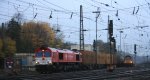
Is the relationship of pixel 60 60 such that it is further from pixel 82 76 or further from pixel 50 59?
pixel 82 76

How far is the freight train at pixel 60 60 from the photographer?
45.8m

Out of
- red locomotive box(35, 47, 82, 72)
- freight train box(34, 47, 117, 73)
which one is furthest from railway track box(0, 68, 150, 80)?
red locomotive box(35, 47, 82, 72)

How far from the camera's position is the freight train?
45.8 metres

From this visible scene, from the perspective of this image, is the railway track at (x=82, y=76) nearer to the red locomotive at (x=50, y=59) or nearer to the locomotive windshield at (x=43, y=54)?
the red locomotive at (x=50, y=59)

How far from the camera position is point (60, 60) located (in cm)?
4828

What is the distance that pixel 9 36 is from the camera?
8819 centimetres

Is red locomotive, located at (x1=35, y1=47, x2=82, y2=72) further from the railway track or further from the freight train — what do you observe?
the railway track

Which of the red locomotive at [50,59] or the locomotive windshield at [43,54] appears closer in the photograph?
the red locomotive at [50,59]

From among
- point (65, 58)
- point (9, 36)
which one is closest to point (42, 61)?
point (65, 58)

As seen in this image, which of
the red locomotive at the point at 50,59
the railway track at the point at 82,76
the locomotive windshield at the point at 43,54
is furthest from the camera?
the locomotive windshield at the point at 43,54

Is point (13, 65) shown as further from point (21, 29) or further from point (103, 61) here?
point (21, 29)

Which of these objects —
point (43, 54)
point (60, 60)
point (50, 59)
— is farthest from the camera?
point (60, 60)

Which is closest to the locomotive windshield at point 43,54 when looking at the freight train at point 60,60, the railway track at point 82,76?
the freight train at point 60,60

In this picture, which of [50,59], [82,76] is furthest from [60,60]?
[82,76]
